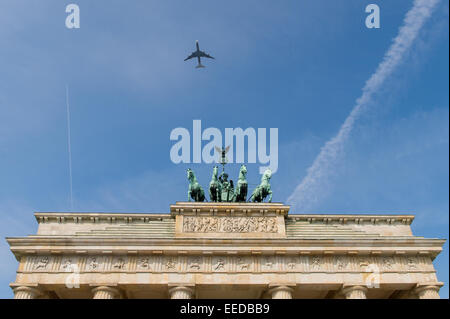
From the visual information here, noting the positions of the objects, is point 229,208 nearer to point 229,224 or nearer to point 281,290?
point 229,224

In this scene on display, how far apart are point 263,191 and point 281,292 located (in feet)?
23.3

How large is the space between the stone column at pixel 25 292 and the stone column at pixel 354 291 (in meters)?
15.9

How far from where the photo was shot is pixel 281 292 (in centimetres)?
2206

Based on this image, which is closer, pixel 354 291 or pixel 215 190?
pixel 354 291

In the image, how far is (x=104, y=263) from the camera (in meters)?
22.8

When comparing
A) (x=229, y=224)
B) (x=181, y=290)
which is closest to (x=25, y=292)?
(x=181, y=290)

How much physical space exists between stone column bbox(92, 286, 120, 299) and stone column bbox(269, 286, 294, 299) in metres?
8.12

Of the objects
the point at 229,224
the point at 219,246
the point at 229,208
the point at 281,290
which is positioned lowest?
the point at 281,290

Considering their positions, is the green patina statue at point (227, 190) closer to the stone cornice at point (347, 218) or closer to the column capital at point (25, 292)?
the stone cornice at point (347, 218)

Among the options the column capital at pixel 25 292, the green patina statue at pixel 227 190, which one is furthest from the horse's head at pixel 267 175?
the column capital at pixel 25 292

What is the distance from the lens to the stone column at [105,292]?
21653 mm
